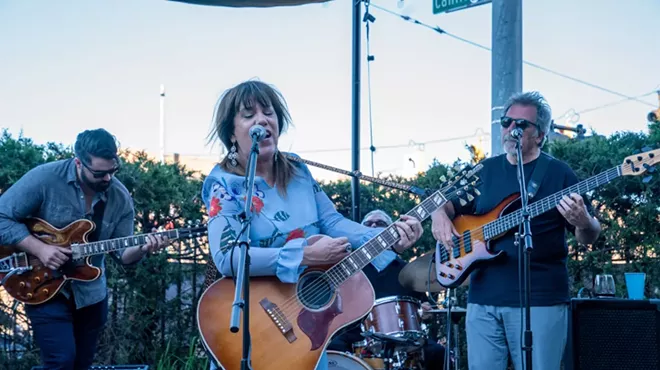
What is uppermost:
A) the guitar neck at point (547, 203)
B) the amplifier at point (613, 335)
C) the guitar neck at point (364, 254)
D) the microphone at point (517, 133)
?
the microphone at point (517, 133)

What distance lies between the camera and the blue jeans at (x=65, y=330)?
13.9ft

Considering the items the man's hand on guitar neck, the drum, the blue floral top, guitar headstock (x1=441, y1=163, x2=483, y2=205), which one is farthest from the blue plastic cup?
the man's hand on guitar neck

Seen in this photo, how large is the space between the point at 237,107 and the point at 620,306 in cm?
290

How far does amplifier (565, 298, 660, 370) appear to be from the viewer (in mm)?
4453

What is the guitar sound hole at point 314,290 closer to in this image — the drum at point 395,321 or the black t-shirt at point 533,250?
the black t-shirt at point 533,250

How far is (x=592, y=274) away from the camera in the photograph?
6176 millimetres

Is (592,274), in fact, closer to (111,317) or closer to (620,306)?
(620,306)

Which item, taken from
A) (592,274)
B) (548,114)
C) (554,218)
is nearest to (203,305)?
(554,218)

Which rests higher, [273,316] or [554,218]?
[554,218]

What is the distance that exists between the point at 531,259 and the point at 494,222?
1.14 ft

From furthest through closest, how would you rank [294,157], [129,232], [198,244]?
[198,244]
[129,232]
[294,157]

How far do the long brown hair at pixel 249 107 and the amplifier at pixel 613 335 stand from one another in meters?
2.43

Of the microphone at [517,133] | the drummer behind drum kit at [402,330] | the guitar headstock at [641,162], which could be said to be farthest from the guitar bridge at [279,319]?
the drummer behind drum kit at [402,330]

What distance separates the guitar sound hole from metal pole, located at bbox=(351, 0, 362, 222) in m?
2.99
